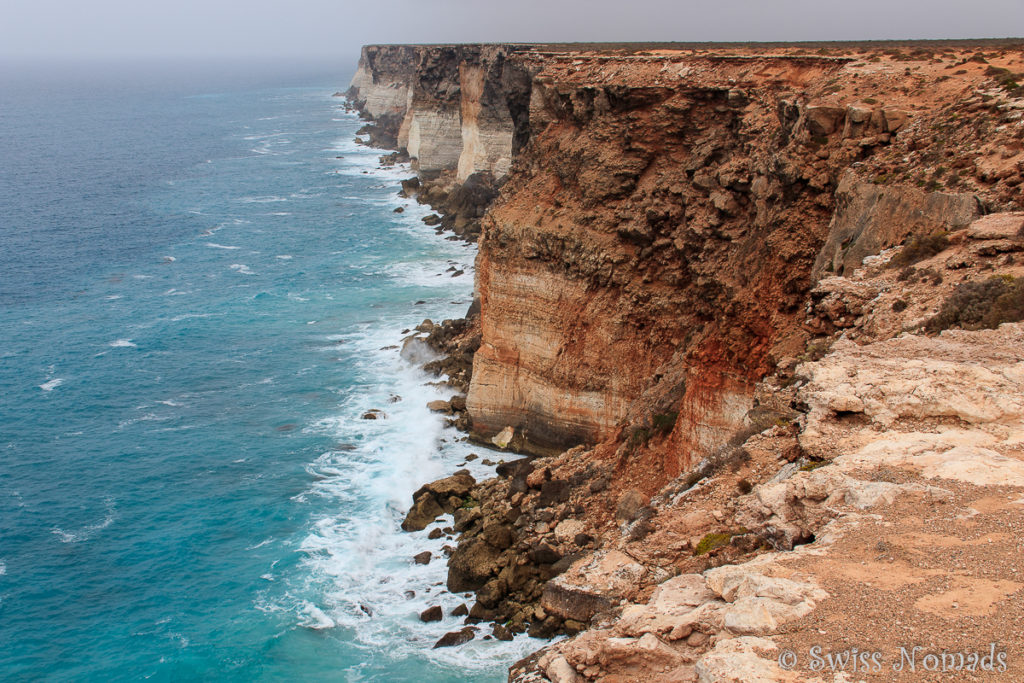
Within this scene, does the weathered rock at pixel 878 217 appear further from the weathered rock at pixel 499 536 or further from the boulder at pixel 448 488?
the boulder at pixel 448 488

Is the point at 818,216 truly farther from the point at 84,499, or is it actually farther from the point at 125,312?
the point at 125,312

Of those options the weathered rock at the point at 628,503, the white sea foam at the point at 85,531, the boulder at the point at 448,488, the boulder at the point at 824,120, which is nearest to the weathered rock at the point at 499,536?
the weathered rock at the point at 628,503

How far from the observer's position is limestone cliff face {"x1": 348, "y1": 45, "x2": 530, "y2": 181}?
70.0 metres

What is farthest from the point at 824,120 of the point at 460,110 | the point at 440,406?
the point at 460,110

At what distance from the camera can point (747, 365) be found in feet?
84.4

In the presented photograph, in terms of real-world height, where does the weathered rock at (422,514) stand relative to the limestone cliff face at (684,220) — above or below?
below

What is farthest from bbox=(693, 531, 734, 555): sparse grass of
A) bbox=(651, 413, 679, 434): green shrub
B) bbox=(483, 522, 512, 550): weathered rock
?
bbox=(483, 522, 512, 550): weathered rock

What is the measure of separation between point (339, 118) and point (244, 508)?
14575 cm

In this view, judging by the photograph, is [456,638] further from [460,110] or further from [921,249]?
[460,110]

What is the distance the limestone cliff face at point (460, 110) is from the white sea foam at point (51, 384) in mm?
30048

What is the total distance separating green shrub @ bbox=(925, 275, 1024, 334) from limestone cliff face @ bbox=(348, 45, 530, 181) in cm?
3166

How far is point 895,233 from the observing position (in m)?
21.1

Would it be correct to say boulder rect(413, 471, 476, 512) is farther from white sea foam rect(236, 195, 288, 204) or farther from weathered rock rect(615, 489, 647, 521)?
white sea foam rect(236, 195, 288, 204)

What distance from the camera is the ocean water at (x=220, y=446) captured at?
1107 inches
